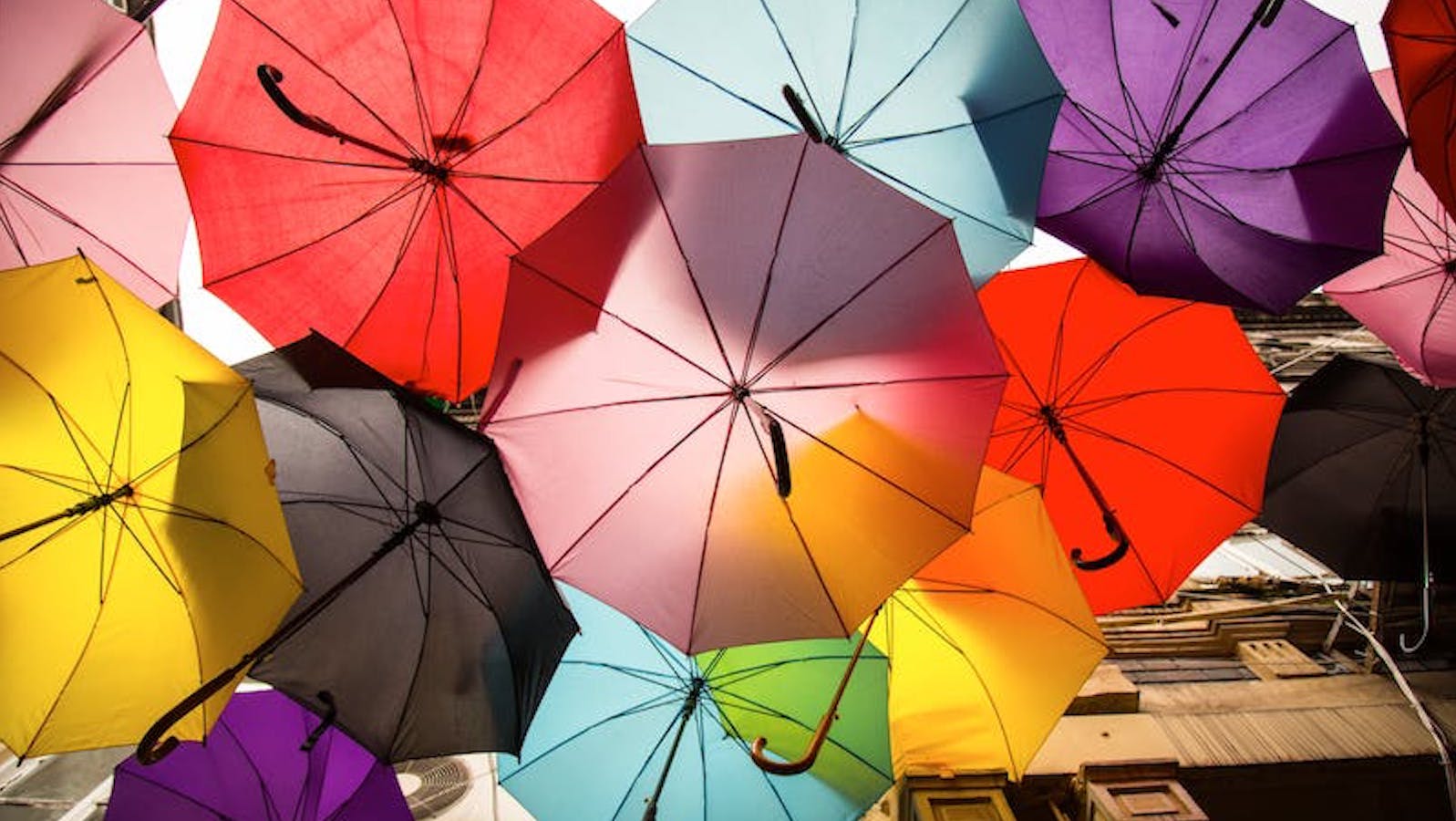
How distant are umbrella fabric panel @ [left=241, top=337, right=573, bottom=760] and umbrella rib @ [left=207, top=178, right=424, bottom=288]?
0.77 meters

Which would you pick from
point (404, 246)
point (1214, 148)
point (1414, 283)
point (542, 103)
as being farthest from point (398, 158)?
point (1414, 283)

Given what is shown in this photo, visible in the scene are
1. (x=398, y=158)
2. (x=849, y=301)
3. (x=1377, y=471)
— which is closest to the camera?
(x=849, y=301)

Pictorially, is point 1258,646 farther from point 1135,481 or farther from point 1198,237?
point 1198,237

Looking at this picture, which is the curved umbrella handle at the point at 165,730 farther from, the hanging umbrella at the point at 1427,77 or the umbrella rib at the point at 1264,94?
the hanging umbrella at the point at 1427,77

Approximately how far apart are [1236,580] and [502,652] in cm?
687

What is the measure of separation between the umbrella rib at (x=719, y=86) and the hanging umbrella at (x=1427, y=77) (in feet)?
8.16

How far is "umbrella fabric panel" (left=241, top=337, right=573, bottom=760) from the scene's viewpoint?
289 cm

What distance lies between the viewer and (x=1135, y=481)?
12.8 ft

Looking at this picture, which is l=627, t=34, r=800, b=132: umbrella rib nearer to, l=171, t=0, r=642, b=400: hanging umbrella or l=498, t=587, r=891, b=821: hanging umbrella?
l=171, t=0, r=642, b=400: hanging umbrella

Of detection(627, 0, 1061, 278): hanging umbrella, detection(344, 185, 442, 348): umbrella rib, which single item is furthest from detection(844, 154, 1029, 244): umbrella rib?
detection(344, 185, 442, 348): umbrella rib

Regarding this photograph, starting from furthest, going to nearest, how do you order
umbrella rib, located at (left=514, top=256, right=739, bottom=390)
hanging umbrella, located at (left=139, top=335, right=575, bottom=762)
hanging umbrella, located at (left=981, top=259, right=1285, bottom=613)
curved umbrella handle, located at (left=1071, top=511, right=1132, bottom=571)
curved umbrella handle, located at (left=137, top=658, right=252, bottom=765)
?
hanging umbrella, located at (left=981, top=259, right=1285, bottom=613) < curved umbrella handle, located at (left=1071, top=511, right=1132, bottom=571) < hanging umbrella, located at (left=139, top=335, right=575, bottom=762) < umbrella rib, located at (left=514, top=256, right=739, bottom=390) < curved umbrella handle, located at (left=137, top=658, right=252, bottom=765)

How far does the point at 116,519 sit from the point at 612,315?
6.78 feet

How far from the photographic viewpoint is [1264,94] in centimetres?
339

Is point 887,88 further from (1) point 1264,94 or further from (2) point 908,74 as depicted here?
(1) point 1264,94
